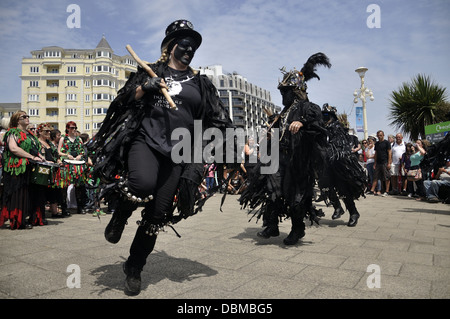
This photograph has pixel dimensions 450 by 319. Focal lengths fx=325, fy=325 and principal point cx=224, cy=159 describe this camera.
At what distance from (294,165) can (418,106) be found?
58.3ft

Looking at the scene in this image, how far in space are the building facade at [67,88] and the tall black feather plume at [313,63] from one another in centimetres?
5581

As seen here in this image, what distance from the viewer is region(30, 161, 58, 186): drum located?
578 centimetres

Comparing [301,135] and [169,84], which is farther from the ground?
[169,84]

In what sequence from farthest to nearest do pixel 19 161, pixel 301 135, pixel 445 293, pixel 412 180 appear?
pixel 412 180 < pixel 19 161 < pixel 301 135 < pixel 445 293

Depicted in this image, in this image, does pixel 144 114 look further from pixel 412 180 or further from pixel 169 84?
pixel 412 180

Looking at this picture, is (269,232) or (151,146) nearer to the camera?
(151,146)

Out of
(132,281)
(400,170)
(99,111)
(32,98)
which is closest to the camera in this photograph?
(132,281)

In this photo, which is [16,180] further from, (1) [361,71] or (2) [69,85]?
(2) [69,85]

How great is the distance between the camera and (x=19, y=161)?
5.67 metres

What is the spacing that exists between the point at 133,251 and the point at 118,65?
63453mm

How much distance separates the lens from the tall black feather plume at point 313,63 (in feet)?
15.7

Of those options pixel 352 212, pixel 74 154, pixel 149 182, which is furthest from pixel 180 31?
pixel 74 154

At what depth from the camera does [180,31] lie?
3053 millimetres
